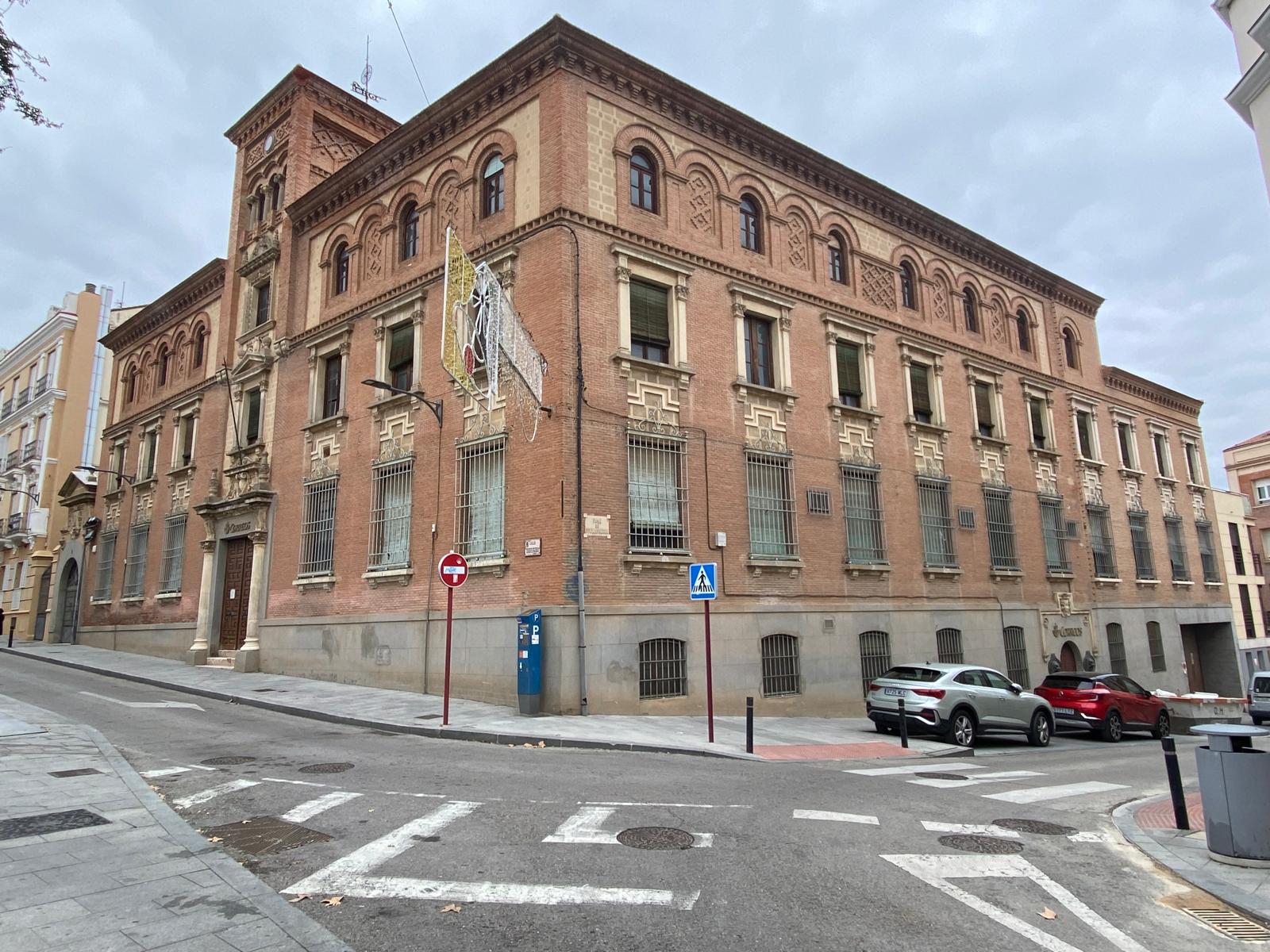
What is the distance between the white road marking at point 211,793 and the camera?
7.60 metres

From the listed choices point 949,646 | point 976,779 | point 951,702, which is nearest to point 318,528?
point 951,702

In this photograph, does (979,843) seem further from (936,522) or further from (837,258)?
(837,258)

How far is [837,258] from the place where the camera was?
22938 millimetres

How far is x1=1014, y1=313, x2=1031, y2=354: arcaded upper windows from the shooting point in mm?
28609

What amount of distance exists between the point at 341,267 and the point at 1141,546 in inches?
1216

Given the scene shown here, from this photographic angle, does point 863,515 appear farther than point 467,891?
Yes

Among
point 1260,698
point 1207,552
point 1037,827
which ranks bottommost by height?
point 1260,698

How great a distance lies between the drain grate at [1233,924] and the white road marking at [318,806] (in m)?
6.91

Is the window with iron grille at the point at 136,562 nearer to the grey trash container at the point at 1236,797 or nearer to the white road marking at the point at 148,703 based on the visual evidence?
the white road marking at the point at 148,703

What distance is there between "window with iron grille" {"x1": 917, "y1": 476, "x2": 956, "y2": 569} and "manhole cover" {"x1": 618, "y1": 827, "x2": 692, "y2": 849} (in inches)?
681

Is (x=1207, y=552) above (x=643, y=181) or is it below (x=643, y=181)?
below

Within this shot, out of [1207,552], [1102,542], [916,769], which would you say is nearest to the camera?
[916,769]

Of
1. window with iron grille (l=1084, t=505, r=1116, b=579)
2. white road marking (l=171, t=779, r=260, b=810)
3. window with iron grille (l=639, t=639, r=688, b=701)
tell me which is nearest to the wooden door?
window with iron grille (l=639, t=639, r=688, b=701)

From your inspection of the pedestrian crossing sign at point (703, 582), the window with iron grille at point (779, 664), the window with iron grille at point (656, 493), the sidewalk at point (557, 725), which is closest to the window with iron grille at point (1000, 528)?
the sidewalk at point (557, 725)
